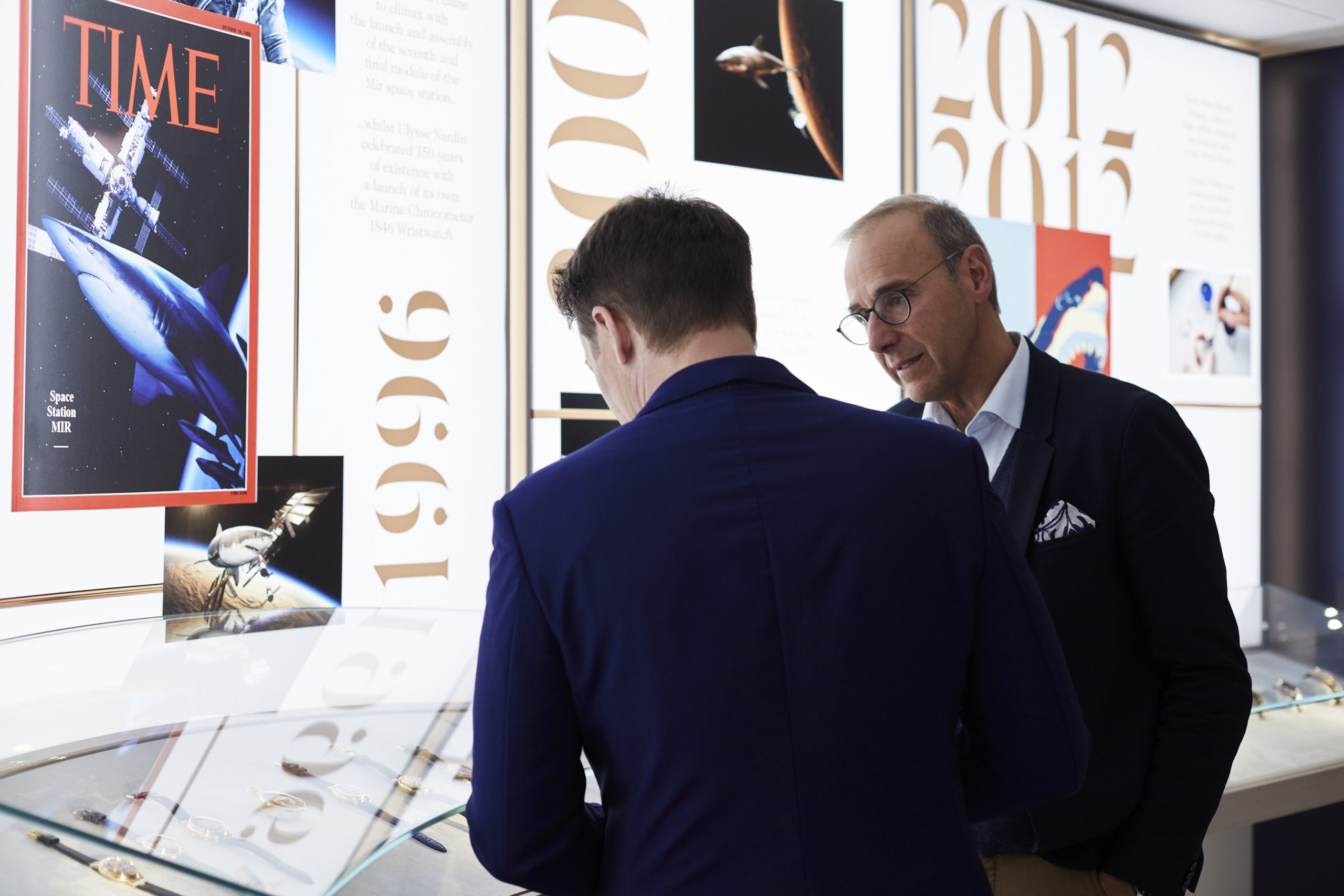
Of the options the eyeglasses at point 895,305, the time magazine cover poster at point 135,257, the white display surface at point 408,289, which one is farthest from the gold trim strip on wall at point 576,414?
the eyeglasses at point 895,305

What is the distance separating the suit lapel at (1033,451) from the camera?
4.61ft

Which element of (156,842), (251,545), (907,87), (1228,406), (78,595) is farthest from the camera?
(1228,406)

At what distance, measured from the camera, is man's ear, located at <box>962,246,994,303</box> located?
5.27ft

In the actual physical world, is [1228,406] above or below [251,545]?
above

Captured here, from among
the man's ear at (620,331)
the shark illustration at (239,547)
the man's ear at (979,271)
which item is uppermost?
the man's ear at (979,271)

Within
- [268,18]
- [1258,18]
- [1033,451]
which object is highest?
[1258,18]

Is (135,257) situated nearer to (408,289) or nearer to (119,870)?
(408,289)

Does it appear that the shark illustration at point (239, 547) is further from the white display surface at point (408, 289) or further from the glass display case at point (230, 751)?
the glass display case at point (230, 751)

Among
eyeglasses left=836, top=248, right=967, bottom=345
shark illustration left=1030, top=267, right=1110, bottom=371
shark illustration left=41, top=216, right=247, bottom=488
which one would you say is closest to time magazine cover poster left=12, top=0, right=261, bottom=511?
shark illustration left=41, top=216, right=247, bottom=488

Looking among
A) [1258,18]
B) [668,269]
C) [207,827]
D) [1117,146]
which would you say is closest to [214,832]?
[207,827]

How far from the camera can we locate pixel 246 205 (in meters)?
2.41

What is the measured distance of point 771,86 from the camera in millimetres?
3309

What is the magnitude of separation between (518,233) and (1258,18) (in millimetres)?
3294

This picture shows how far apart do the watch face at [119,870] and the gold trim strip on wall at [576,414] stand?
6.40 ft
